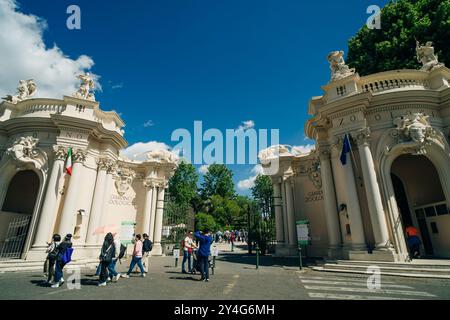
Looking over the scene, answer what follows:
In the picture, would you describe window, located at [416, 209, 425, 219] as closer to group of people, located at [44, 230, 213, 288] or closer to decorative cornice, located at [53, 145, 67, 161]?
group of people, located at [44, 230, 213, 288]

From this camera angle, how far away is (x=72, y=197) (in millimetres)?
12242

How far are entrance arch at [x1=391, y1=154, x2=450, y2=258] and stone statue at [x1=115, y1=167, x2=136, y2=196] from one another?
59.4 ft

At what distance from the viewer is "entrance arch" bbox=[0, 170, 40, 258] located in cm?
1293

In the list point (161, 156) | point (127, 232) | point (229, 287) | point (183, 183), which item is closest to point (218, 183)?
point (183, 183)

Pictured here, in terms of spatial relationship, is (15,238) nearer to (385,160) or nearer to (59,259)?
(59,259)

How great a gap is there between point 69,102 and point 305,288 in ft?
49.4

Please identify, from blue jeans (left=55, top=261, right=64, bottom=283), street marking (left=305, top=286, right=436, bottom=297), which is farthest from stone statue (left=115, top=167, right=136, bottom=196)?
street marking (left=305, top=286, right=436, bottom=297)

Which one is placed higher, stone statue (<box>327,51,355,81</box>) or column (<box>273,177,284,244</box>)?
stone statue (<box>327,51,355,81</box>)

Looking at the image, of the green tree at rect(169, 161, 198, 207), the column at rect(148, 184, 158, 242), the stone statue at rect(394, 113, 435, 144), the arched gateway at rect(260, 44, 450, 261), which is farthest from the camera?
the green tree at rect(169, 161, 198, 207)

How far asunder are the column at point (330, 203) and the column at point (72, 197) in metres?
13.6
